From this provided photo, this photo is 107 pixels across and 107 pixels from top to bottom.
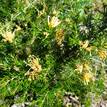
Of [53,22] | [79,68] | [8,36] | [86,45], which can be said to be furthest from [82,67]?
[8,36]

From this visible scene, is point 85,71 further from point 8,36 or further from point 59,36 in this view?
point 8,36

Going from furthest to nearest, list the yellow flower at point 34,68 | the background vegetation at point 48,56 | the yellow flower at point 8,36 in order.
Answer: the background vegetation at point 48,56 → the yellow flower at point 34,68 → the yellow flower at point 8,36

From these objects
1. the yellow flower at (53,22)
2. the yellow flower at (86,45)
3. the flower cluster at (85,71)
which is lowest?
the flower cluster at (85,71)

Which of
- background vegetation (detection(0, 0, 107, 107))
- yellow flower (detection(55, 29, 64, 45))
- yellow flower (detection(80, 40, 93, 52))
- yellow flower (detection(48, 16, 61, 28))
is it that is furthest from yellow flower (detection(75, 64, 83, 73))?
yellow flower (detection(48, 16, 61, 28))

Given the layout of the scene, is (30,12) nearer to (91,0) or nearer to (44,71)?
(44,71)

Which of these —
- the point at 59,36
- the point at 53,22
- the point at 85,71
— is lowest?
the point at 85,71

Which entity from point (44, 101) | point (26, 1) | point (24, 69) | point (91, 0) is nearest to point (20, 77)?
point (24, 69)

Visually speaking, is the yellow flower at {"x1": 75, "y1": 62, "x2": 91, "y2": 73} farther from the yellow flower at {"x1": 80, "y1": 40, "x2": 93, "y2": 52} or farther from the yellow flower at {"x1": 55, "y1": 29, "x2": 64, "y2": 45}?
the yellow flower at {"x1": 55, "y1": 29, "x2": 64, "y2": 45}

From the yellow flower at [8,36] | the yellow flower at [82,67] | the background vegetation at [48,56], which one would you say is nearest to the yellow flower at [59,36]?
the background vegetation at [48,56]

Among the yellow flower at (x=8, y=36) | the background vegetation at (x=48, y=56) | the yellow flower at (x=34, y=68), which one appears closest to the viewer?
the yellow flower at (x=8, y=36)

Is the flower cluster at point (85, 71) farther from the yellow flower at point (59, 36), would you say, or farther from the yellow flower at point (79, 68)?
the yellow flower at point (59, 36)

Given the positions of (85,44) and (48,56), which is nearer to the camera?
(85,44)

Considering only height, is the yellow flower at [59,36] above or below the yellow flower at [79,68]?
above
